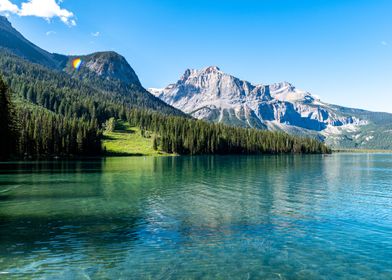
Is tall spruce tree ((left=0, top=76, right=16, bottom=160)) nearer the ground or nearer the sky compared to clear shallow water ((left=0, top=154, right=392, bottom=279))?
nearer the sky

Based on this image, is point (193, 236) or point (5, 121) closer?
point (193, 236)

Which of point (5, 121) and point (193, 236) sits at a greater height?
point (5, 121)

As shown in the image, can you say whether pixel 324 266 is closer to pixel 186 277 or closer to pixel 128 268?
pixel 186 277

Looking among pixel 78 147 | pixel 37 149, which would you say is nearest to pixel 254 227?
pixel 37 149

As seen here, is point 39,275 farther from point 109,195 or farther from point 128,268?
point 109,195

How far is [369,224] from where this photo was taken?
35719mm

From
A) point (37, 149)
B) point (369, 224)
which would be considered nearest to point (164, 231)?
point (369, 224)

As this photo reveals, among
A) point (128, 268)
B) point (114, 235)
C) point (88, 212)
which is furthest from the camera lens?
point (88, 212)

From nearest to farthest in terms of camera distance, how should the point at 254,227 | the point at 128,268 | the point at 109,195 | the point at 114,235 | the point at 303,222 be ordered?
the point at 128,268, the point at 114,235, the point at 254,227, the point at 303,222, the point at 109,195

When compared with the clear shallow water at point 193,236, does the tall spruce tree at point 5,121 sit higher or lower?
higher

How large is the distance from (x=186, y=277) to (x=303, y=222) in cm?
1993

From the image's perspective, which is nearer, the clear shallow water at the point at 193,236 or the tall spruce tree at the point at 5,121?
the clear shallow water at the point at 193,236

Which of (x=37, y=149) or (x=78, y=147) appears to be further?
(x=78, y=147)

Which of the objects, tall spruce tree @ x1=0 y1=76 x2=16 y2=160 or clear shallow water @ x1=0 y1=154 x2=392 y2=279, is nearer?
clear shallow water @ x1=0 y1=154 x2=392 y2=279
